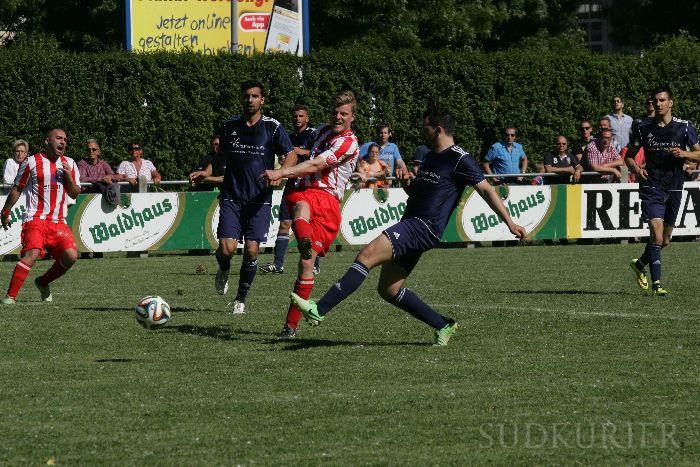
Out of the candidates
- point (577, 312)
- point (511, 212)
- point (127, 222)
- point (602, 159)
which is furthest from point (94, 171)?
point (577, 312)

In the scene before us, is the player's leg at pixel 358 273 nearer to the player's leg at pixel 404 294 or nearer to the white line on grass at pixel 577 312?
the player's leg at pixel 404 294

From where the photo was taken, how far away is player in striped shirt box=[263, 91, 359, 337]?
1093 centimetres

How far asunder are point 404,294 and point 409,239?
469 mm

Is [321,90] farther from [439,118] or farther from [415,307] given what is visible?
[415,307]

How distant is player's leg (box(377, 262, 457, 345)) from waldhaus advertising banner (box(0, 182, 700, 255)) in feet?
36.1

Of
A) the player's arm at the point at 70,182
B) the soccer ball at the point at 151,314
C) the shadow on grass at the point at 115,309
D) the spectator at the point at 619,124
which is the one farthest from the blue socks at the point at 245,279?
the spectator at the point at 619,124

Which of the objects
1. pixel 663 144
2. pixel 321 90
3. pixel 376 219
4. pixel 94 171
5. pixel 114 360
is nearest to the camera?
pixel 114 360

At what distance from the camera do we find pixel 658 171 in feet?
48.5

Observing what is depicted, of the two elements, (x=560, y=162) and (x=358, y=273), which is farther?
(x=560, y=162)

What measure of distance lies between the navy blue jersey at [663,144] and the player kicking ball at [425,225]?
5041 millimetres

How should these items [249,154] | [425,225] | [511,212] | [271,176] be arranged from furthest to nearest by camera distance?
[511,212]
[249,154]
[271,176]
[425,225]

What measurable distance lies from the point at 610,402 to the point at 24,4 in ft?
99.5

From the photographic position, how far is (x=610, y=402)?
784 centimetres

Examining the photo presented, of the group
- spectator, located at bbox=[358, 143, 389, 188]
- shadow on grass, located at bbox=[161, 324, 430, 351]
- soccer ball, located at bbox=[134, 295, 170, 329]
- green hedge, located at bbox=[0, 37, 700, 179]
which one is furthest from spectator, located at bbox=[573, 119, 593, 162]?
soccer ball, located at bbox=[134, 295, 170, 329]
